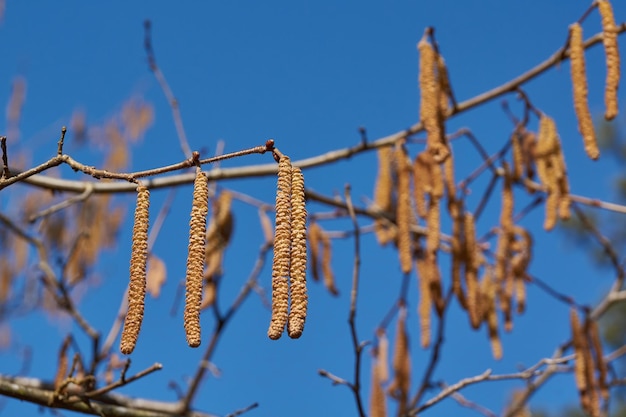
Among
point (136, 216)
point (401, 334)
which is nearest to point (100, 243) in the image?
point (401, 334)

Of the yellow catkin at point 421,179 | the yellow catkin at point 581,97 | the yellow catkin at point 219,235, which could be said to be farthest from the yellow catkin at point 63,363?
the yellow catkin at point 581,97

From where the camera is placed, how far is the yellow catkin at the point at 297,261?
3.88 ft

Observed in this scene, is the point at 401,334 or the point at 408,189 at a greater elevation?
the point at 408,189

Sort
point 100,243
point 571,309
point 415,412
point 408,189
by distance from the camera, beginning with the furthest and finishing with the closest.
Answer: point 100,243 < point 571,309 < point 408,189 < point 415,412

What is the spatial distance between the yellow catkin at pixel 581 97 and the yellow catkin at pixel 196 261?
1338mm

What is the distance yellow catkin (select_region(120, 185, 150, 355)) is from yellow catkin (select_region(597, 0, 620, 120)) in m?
1.48

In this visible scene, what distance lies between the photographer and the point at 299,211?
1.25m

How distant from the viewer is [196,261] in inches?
47.6

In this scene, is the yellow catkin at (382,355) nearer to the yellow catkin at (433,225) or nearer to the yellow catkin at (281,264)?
the yellow catkin at (433,225)

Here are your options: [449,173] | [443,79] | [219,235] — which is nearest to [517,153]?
[449,173]

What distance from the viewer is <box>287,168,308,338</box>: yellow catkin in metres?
1.18

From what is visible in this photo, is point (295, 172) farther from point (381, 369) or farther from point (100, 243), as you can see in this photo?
point (100, 243)

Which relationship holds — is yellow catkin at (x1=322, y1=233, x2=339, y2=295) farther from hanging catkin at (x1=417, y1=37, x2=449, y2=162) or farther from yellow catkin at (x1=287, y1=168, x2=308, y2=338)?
yellow catkin at (x1=287, y1=168, x2=308, y2=338)

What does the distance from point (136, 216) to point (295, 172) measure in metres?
0.23
